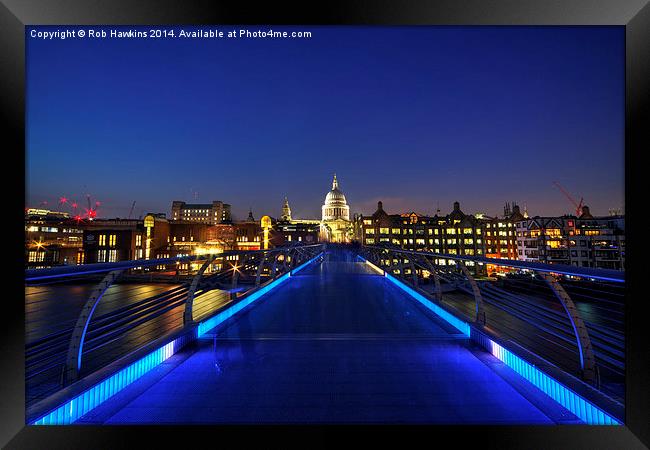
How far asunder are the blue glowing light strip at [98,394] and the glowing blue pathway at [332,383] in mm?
65

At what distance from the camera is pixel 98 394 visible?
7.28ft

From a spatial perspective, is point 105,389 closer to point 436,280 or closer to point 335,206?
point 436,280

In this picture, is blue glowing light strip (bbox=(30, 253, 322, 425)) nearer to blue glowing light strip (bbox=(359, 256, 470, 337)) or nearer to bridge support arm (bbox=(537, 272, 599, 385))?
blue glowing light strip (bbox=(359, 256, 470, 337))

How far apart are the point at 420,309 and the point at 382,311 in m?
0.66

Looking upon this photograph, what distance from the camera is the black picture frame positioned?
204 centimetres

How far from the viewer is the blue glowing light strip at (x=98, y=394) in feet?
6.68

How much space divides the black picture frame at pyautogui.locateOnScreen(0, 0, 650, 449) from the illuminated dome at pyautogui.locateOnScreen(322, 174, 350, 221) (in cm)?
Result: 11008

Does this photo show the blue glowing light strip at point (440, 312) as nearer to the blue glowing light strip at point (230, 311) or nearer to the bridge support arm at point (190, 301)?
the blue glowing light strip at point (230, 311)
